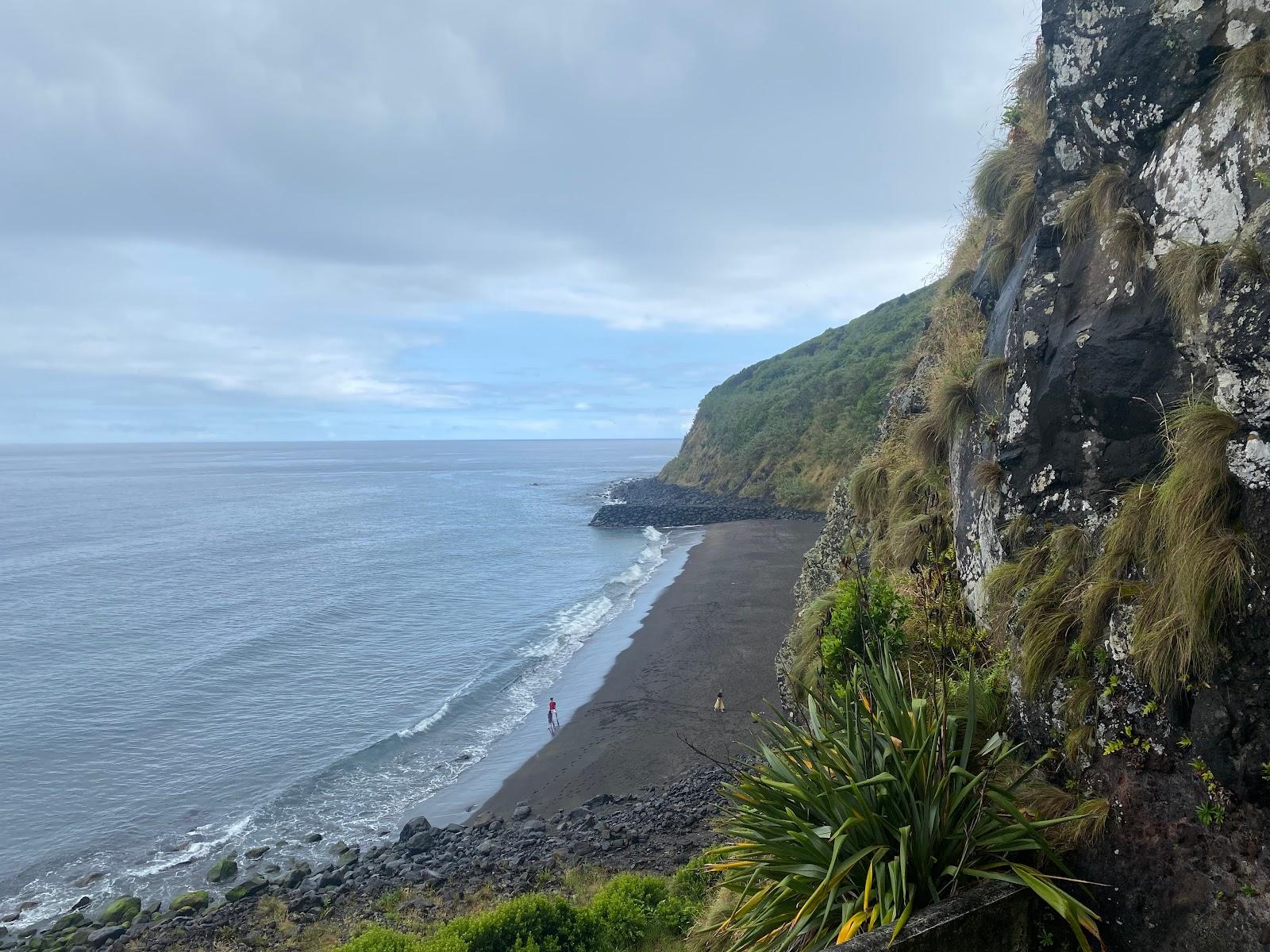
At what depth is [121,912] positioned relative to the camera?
12.9 metres

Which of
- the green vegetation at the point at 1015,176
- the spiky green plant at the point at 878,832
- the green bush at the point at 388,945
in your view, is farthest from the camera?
the green vegetation at the point at 1015,176

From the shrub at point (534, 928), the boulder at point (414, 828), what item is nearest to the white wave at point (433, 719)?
the boulder at point (414, 828)

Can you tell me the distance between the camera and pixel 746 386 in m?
87.3

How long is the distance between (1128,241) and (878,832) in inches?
187

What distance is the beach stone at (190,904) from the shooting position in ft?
42.2

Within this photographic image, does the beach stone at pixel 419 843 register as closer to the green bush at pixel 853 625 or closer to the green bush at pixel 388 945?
the green bush at pixel 388 945

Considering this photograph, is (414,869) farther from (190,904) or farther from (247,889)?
(190,904)

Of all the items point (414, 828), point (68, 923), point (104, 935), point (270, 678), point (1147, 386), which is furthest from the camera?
point (270, 678)

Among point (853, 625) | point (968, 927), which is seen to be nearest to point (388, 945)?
point (853, 625)

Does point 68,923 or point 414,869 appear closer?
point 68,923

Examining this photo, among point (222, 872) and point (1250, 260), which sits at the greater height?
point (1250, 260)

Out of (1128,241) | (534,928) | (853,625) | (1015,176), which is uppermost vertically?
(1015,176)

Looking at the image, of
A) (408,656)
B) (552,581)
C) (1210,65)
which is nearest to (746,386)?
(552,581)

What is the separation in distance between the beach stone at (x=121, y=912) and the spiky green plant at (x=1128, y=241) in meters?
16.7
